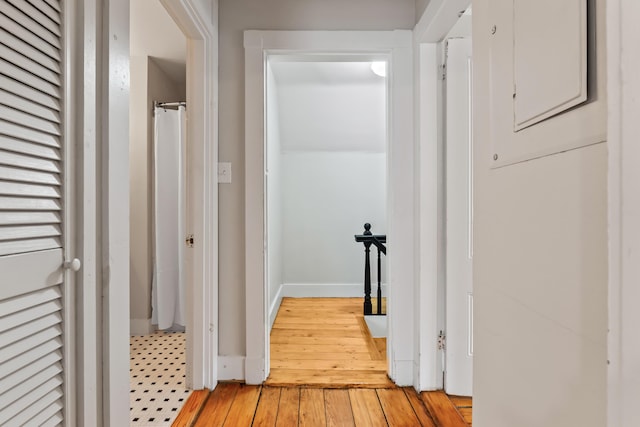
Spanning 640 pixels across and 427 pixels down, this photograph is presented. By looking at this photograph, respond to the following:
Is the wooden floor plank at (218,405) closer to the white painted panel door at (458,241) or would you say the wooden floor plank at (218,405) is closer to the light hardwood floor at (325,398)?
the light hardwood floor at (325,398)

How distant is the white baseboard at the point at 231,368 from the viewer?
203 centimetres

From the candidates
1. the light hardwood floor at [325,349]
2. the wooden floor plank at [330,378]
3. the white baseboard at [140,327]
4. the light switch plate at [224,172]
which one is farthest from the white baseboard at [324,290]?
the light switch plate at [224,172]

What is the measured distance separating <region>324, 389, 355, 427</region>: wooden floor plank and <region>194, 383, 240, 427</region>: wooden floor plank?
20.4 inches

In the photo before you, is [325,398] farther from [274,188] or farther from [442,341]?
[274,188]

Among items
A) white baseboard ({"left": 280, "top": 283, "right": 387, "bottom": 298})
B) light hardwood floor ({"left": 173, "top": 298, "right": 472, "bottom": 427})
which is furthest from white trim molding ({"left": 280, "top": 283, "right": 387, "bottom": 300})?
light hardwood floor ({"left": 173, "top": 298, "right": 472, "bottom": 427})

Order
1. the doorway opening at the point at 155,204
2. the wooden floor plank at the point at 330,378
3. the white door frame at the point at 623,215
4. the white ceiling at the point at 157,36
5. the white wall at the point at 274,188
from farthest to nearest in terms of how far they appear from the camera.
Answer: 1. the white wall at the point at 274,188
2. the doorway opening at the point at 155,204
3. the white ceiling at the point at 157,36
4. the wooden floor plank at the point at 330,378
5. the white door frame at the point at 623,215

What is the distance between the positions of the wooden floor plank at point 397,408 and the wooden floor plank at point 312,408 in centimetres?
32

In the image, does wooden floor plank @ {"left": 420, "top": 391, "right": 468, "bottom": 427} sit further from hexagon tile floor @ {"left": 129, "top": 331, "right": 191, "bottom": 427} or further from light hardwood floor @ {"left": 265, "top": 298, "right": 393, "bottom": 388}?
hexagon tile floor @ {"left": 129, "top": 331, "right": 191, "bottom": 427}

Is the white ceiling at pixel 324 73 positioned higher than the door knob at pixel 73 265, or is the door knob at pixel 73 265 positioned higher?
the white ceiling at pixel 324 73

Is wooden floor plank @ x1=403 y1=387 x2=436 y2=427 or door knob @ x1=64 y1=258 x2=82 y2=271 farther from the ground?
door knob @ x1=64 y1=258 x2=82 y2=271

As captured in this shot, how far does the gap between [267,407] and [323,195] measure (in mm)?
2535

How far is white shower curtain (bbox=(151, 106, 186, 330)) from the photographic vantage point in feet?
8.98

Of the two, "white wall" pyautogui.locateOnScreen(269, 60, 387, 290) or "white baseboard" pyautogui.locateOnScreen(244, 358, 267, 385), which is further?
"white wall" pyautogui.locateOnScreen(269, 60, 387, 290)

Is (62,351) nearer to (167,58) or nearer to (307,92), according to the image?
(167,58)
